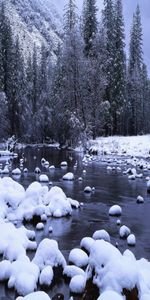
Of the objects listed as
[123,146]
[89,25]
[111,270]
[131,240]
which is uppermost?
[89,25]

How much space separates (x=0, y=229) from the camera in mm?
10422

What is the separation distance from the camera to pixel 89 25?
52.8 meters

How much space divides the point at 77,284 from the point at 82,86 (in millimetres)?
39009

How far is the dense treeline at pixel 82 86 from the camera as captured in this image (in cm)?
4547

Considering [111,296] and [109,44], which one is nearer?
[111,296]

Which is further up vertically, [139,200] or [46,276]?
[139,200]

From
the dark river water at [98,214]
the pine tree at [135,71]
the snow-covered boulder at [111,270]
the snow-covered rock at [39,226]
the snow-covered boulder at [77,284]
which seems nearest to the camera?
the snow-covered boulder at [111,270]

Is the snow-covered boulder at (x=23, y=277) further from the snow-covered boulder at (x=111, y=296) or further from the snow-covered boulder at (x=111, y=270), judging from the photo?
the snow-covered boulder at (x=111, y=296)

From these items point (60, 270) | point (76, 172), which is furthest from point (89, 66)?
point (60, 270)

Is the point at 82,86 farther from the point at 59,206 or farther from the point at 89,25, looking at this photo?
the point at 59,206

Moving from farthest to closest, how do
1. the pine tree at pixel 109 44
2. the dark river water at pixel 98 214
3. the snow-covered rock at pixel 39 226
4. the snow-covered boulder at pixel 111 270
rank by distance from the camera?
1. the pine tree at pixel 109 44
2. the snow-covered rock at pixel 39 226
3. the dark river water at pixel 98 214
4. the snow-covered boulder at pixel 111 270

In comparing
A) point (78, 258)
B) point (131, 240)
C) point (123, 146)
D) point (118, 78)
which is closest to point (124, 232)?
point (131, 240)

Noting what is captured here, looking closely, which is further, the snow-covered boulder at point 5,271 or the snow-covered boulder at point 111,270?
the snow-covered boulder at point 5,271

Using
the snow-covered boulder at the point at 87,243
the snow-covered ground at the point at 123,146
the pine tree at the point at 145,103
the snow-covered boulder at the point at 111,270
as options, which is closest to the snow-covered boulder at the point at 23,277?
the snow-covered boulder at the point at 111,270
